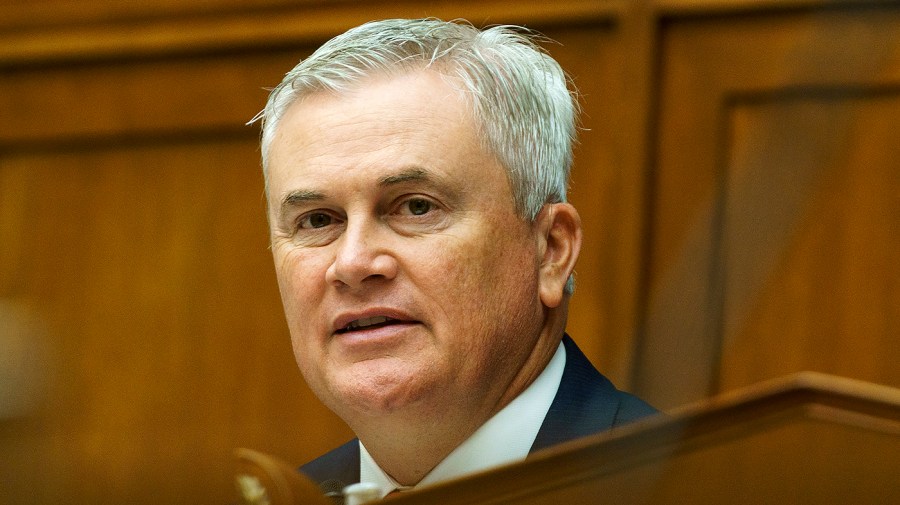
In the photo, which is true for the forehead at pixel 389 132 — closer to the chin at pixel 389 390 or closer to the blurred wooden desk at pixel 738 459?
the chin at pixel 389 390

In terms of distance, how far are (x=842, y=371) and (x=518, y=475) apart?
1.26 metres

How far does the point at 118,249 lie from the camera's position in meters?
2.21

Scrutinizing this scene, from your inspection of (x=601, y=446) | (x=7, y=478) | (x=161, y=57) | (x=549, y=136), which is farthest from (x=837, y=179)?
(x=7, y=478)

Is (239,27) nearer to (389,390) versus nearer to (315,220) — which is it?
(315,220)

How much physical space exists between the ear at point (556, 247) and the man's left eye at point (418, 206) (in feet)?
0.40

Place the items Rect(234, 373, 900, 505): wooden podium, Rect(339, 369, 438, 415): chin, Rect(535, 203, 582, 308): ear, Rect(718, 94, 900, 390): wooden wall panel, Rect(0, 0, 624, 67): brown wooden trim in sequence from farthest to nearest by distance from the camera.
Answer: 1. Rect(0, 0, 624, 67): brown wooden trim
2. Rect(718, 94, 900, 390): wooden wall panel
3. Rect(535, 203, 582, 308): ear
4. Rect(339, 369, 438, 415): chin
5. Rect(234, 373, 900, 505): wooden podium

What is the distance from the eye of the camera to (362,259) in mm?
1176

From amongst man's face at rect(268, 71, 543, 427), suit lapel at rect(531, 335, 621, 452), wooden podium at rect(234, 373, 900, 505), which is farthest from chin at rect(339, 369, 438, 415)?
wooden podium at rect(234, 373, 900, 505)

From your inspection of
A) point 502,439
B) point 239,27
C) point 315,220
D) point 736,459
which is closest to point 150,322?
point 239,27

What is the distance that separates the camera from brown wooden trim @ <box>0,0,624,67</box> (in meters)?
2.01

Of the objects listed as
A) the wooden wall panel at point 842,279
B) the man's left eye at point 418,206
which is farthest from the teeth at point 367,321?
the wooden wall panel at point 842,279

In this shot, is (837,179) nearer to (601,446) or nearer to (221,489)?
(221,489)

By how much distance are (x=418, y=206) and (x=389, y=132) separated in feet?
0.24

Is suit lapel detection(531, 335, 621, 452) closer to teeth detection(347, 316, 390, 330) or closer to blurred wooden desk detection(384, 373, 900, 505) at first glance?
teeth detection(347, 316, 390, 330)
